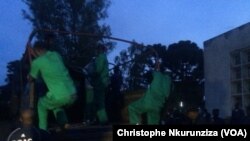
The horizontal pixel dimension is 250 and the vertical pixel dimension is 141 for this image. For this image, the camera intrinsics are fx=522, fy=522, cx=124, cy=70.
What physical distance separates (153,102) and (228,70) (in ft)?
14.0

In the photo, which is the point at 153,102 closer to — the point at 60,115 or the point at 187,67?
the point at 60,115

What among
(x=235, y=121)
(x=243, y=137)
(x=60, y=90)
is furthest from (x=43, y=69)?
(x=235, y=121)

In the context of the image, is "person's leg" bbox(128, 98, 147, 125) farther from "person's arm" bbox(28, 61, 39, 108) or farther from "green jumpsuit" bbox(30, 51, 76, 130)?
"person's arm" bbox(28, 61, 39, 108)

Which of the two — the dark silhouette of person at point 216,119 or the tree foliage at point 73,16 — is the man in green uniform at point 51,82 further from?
the tree foliage at point 73,16

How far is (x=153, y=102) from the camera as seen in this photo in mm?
6285

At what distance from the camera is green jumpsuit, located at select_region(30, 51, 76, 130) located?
16.7ft

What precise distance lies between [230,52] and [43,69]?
5706 mm

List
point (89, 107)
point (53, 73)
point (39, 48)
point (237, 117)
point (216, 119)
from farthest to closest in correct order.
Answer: point (237, 117), point (216, 119), point (89, 107), point (39, 48), point (53, 73)

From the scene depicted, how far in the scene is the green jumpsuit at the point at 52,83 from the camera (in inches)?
201

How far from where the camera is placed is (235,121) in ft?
26.9

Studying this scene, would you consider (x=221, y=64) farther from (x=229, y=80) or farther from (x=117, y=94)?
(x=117, y=94)

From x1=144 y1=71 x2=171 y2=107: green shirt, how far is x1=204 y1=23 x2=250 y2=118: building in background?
358 centimetres

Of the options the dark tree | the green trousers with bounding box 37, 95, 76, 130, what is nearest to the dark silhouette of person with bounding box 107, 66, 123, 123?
the green trousers with bounding box 37, 95, 76, 130

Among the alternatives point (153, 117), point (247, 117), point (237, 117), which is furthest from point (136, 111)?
point (247, 117)
